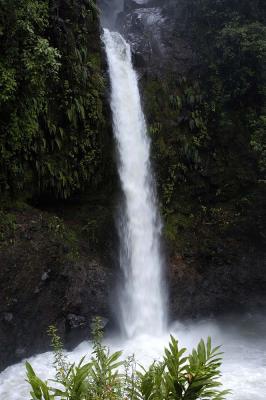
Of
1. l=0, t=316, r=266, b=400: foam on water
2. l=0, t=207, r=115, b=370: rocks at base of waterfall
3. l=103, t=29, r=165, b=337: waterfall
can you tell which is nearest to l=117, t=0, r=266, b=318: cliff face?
l=103, t=29, r=165, b=337: waterfall

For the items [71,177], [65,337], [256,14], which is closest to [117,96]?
[71,177]

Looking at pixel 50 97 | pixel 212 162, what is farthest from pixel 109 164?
pixel 212 162

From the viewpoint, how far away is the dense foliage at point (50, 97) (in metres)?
→ 10.1

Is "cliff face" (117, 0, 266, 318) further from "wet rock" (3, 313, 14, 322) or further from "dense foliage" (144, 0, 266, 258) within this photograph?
"wet rock" (3, 313, 14, 322)

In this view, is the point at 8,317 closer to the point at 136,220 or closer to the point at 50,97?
the point at 136,220

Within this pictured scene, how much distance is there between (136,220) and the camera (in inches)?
525

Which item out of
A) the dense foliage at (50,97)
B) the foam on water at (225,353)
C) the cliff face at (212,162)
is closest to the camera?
the foam on water at (225,353)

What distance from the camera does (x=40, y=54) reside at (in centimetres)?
1006

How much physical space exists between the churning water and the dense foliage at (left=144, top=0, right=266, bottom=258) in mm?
766

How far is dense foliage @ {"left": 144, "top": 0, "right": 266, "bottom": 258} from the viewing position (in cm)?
1423

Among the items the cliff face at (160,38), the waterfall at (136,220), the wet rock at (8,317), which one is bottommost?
the wet rock at (8,317)

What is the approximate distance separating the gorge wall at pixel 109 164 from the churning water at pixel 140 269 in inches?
17.0

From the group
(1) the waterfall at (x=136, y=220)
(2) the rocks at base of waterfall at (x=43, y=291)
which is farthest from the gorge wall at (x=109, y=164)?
(1) the waterfall at (x=136, y=220)

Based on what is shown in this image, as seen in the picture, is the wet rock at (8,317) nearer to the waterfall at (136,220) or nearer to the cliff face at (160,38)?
the waterfall at (136,220)
